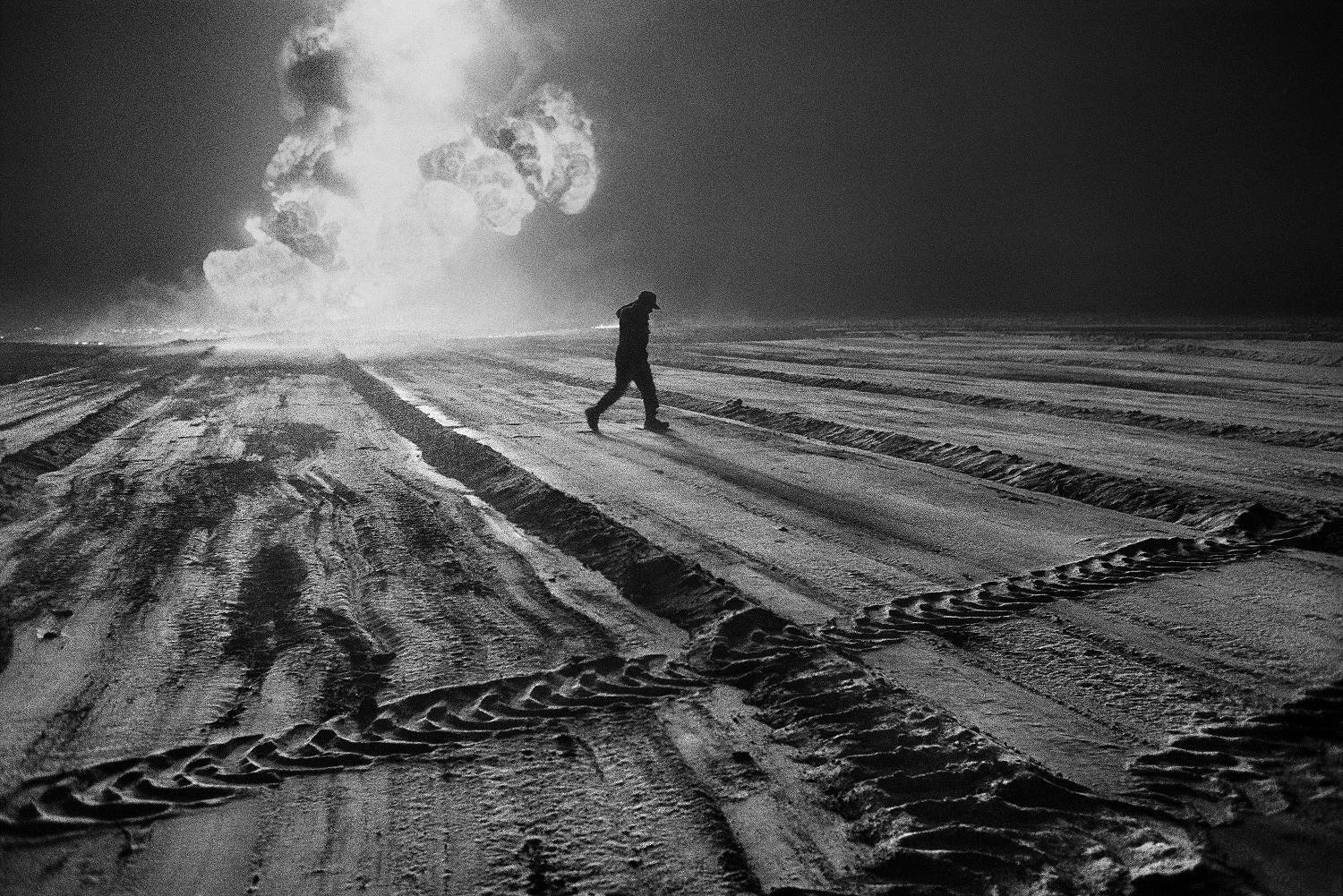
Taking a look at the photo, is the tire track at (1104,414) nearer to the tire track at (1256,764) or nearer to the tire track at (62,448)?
the tire track at (1256,764)

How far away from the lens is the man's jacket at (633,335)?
10.4m

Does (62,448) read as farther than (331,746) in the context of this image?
Yes

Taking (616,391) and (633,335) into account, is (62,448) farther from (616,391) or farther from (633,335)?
(633,335)

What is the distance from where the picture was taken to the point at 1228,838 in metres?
2.43

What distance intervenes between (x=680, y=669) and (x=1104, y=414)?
904cm

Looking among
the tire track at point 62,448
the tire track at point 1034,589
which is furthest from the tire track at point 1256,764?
the tire track at point 62,448

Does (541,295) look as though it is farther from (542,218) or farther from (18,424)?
(18,424)

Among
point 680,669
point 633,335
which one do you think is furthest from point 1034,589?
point 633,335

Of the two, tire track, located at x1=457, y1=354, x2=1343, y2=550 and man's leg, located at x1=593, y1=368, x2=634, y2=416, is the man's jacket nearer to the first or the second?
man's leg, located at x1=593, y1=368, x2=634, y2=416

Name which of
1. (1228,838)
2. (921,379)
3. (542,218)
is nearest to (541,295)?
(542,218)

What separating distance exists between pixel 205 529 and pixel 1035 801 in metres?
5.67

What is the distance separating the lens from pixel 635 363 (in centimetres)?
1060

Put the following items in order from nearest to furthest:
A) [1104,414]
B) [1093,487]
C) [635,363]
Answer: [1093,487] < [635,363] < [1104,414]

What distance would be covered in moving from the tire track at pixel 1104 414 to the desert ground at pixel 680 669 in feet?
0.45
